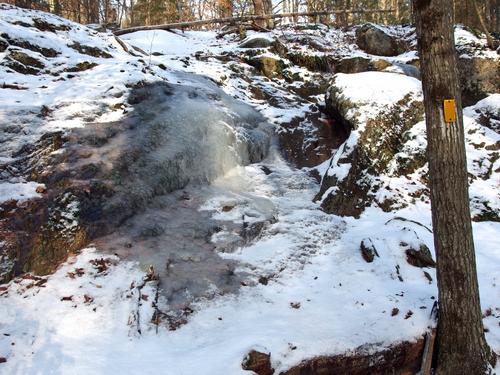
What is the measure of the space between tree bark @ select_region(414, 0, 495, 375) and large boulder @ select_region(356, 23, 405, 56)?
10.4 meters

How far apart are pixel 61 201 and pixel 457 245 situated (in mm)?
5083

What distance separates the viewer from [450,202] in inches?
161

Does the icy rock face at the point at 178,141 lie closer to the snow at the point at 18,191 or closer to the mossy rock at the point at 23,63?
the snow at the point at 18,191

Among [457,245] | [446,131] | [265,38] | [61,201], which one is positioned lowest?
[457,245]

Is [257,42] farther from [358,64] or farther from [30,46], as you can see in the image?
[30,46]

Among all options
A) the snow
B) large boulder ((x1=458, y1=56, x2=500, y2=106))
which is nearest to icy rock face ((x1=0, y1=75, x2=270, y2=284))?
the snow

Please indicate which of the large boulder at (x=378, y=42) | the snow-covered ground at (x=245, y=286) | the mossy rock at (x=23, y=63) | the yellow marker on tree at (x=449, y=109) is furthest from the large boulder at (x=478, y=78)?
the mossy rock at (x=23, y=63)

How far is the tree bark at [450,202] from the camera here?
4.01 m

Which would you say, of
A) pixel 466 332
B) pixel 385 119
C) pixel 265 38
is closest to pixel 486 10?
pixel 265 38

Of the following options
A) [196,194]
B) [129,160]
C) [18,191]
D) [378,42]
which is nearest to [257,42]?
[378,42]

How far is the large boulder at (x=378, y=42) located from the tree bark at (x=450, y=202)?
10363mm

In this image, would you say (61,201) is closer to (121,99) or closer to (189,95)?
(121,99)

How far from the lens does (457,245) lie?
411 cm

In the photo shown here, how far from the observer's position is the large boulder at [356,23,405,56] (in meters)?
13.6
